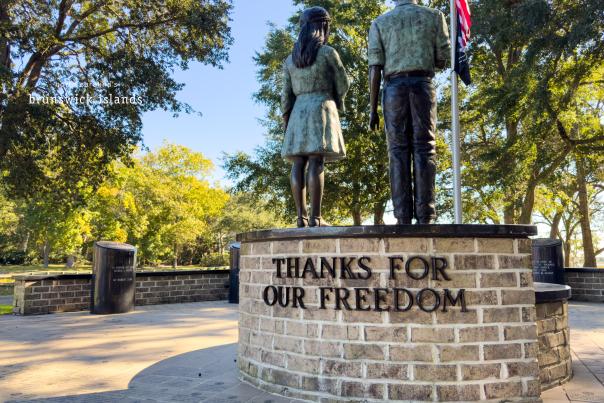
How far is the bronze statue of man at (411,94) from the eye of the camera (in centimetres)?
448

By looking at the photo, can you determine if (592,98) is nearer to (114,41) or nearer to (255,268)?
(114,41)

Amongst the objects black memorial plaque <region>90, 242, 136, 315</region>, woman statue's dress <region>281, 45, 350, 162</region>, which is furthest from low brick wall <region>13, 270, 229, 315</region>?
woman statue's dress <region>281, 45, 350, 162</region>

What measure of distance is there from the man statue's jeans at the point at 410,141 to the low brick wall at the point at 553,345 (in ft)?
4.51

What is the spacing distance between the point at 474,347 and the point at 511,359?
329 mm

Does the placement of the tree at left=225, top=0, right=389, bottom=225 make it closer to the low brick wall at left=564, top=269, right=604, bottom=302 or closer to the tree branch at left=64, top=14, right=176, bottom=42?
the tree branch at left=64, top=14, right=176, bottom=42

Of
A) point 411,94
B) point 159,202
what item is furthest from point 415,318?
point 159,202

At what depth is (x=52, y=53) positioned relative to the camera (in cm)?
1489

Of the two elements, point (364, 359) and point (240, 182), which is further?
point (240, 182)

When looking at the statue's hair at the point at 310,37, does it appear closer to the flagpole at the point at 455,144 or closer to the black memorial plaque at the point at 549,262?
the flagpole at the point at 455,144

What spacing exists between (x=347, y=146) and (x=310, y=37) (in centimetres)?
1356

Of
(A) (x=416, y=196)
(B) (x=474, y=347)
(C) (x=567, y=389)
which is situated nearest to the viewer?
(B) (x=474, y=347)

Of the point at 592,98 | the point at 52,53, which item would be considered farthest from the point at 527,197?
the point at 52,53

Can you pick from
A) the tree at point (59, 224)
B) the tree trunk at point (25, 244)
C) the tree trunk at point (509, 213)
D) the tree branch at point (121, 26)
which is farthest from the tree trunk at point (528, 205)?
the tree trunk at point (25, 244)

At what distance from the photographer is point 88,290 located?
11031 millimetres
